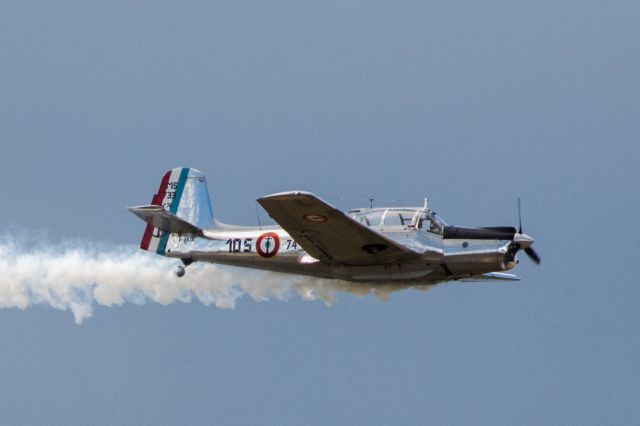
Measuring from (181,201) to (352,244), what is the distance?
5568 mm

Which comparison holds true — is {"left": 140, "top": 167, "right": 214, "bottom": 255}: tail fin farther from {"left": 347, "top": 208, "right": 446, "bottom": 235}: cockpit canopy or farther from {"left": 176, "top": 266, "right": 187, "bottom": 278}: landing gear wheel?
{"left": 347, "top": 208, "right": 446, "bottom": 235}: cockpit canopy

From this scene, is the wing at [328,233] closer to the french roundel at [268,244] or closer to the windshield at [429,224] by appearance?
the windshield at [429,224]

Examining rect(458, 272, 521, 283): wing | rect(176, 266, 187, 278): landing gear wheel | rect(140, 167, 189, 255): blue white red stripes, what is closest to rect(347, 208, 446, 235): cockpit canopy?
rect(458, 272, 521, 283): wing

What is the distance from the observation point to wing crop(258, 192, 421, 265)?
138 feet

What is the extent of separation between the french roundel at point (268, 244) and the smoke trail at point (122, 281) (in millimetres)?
1158

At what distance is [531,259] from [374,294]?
360 cm

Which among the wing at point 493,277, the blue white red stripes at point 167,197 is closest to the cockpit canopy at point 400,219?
the wing at point 493,277

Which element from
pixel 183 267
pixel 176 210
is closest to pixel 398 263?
pixel 183 267

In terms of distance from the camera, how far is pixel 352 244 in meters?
44.2

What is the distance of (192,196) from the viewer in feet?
158

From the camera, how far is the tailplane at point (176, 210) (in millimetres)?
46750

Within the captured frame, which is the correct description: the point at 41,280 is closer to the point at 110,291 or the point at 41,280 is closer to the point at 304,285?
the point at 110,291

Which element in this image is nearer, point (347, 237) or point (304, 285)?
point (347, 237)

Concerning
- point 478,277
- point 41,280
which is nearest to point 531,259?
point 478,277
